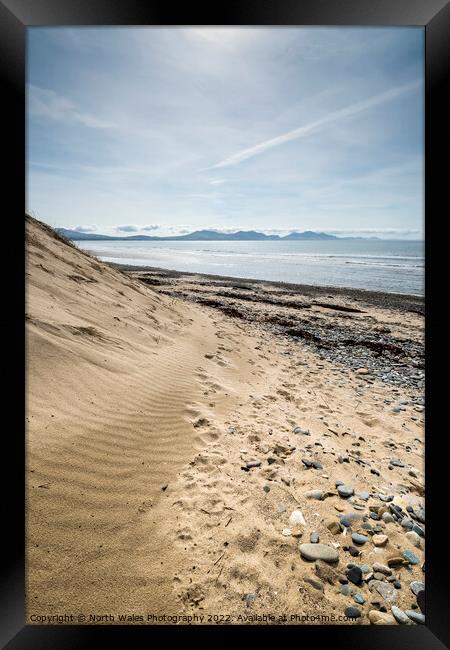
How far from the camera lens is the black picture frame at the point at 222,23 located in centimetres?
198

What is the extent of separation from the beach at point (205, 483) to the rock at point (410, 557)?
0.01 metres

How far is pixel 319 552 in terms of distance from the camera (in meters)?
2.30

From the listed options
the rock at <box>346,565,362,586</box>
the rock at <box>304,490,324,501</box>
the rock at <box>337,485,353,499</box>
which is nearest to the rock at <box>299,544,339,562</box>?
the rock at <box>346,565,362,586</box>

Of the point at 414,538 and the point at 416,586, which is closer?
the point at 416,586

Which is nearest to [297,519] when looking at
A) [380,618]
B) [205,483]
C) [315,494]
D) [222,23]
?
[315,494]

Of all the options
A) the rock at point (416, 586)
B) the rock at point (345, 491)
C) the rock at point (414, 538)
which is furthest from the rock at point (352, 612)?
the rock at point (345, 491)

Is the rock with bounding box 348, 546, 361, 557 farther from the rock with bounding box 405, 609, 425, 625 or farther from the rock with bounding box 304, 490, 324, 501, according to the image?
the rock with bounding box 304, 490, 324, 501

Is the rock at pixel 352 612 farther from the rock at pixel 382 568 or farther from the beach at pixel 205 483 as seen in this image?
the rock at pixel 382 568

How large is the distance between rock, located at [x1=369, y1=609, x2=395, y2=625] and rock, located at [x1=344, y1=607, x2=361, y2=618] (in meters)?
0.07

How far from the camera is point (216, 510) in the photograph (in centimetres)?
266

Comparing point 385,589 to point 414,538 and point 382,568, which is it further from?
point 414,538

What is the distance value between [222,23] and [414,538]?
4.30 metres

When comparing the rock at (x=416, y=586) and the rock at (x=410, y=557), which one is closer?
the rock at (x=416, y=586)
